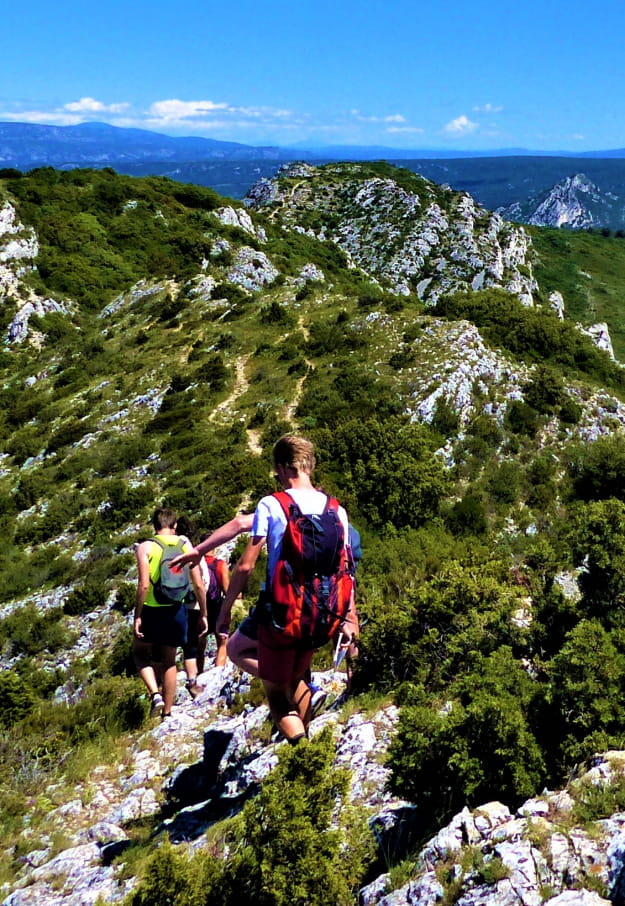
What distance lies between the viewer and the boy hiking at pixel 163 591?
23.8ft

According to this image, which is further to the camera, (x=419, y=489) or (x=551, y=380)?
(x=551, y=380)

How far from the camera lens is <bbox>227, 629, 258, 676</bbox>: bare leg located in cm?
508

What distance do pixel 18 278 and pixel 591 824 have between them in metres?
56.1

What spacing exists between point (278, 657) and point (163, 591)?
3.21 metres

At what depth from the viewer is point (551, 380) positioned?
74.0ft

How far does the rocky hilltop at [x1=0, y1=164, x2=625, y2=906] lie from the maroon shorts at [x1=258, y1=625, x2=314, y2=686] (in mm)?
678

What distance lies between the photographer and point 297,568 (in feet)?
13.8

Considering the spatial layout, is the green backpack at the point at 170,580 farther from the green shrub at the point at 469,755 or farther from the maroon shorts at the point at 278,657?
the green shrub at the point at 469,755

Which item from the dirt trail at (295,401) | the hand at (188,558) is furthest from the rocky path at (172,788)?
the dirt trail at (295,401)

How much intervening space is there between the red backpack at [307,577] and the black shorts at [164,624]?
149 inches

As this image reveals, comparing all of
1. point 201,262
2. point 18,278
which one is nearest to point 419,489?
point 201,262

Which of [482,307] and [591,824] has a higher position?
[482,307]

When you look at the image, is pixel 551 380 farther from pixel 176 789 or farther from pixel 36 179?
pixel 36 179

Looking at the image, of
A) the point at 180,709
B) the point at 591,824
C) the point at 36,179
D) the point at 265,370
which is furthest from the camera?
the point at 36,179
